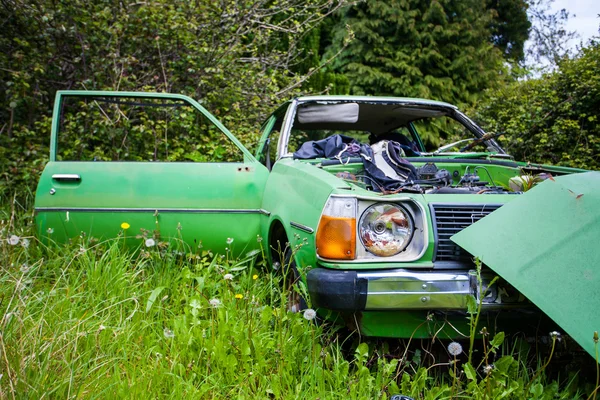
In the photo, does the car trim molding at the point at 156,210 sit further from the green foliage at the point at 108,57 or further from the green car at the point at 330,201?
the green foliage at the point at 108,57

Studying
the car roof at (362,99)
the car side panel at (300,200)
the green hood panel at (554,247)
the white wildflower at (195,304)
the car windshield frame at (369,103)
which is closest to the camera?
the green hood panel at (554,247)

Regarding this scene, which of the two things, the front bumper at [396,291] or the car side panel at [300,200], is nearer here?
the front bumper at [396,291]

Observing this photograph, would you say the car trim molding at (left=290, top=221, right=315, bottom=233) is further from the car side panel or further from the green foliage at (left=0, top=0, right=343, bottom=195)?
the green foliage at (left=0, top=0, right=343, bottom=195)

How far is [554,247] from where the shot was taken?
2123mm

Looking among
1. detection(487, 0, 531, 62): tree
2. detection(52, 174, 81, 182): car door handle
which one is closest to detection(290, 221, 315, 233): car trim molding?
detection(52, 174, 81, 182): car door handle

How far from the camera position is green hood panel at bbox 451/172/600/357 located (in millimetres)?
1970

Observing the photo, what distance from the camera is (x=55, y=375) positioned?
2107 millimetres

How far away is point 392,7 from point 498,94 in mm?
4567

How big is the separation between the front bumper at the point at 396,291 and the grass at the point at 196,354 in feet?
0.68

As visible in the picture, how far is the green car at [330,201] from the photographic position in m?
2.29

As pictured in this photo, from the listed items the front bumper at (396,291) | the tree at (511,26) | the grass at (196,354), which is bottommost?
the grass at (196,354)

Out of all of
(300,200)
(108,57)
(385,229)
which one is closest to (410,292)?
(385,229)

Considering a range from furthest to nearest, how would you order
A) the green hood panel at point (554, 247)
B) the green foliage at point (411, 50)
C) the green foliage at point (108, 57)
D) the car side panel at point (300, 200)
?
the green foliage at point (411, 50), the green foliage at point (108, 57), the car side panel at point (300, 200), the green hood panel at point (554, 247)

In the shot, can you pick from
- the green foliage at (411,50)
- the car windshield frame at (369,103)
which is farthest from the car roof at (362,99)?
the green foliage at (411,50)
